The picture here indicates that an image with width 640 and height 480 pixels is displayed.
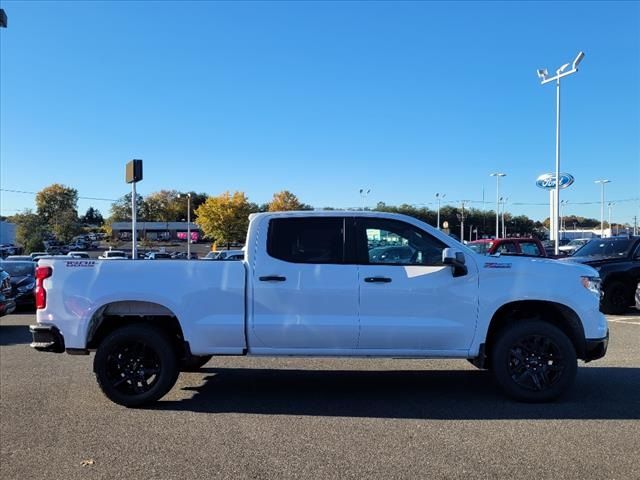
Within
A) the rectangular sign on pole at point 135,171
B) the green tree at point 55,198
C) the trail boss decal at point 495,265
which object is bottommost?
the trail boss decal at point 495,265

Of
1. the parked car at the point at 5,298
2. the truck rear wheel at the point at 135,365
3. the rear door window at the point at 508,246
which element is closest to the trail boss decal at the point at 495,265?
the truck rear wheel at the point at 135,365

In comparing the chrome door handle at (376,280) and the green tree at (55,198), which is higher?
the green tree at (55,198)

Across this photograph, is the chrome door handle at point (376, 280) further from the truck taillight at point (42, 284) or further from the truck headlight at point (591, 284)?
the truck taillight at point (42, 284)

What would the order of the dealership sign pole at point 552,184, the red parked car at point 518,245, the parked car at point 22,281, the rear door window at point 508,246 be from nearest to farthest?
the parked car at point 22,281
the red parked car at point 518,245
the rear door window at point 508,246
the dealership sign pole at point 552,184

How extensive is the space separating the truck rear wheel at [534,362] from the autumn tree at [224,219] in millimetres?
63546

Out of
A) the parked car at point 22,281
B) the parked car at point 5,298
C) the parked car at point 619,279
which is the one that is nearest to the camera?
the parked car at point 5,298

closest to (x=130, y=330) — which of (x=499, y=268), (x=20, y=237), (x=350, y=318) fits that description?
(x=350, y=318)

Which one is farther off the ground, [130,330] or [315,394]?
[130,330]

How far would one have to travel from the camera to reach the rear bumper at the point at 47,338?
6.25m

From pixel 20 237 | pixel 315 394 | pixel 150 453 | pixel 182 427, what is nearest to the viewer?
pixel 150 453

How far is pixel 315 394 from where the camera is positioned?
6.63m

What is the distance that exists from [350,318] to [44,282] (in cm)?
325

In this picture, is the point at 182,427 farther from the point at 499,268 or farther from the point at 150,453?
the point at 499,268

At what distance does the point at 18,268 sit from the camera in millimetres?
17797
